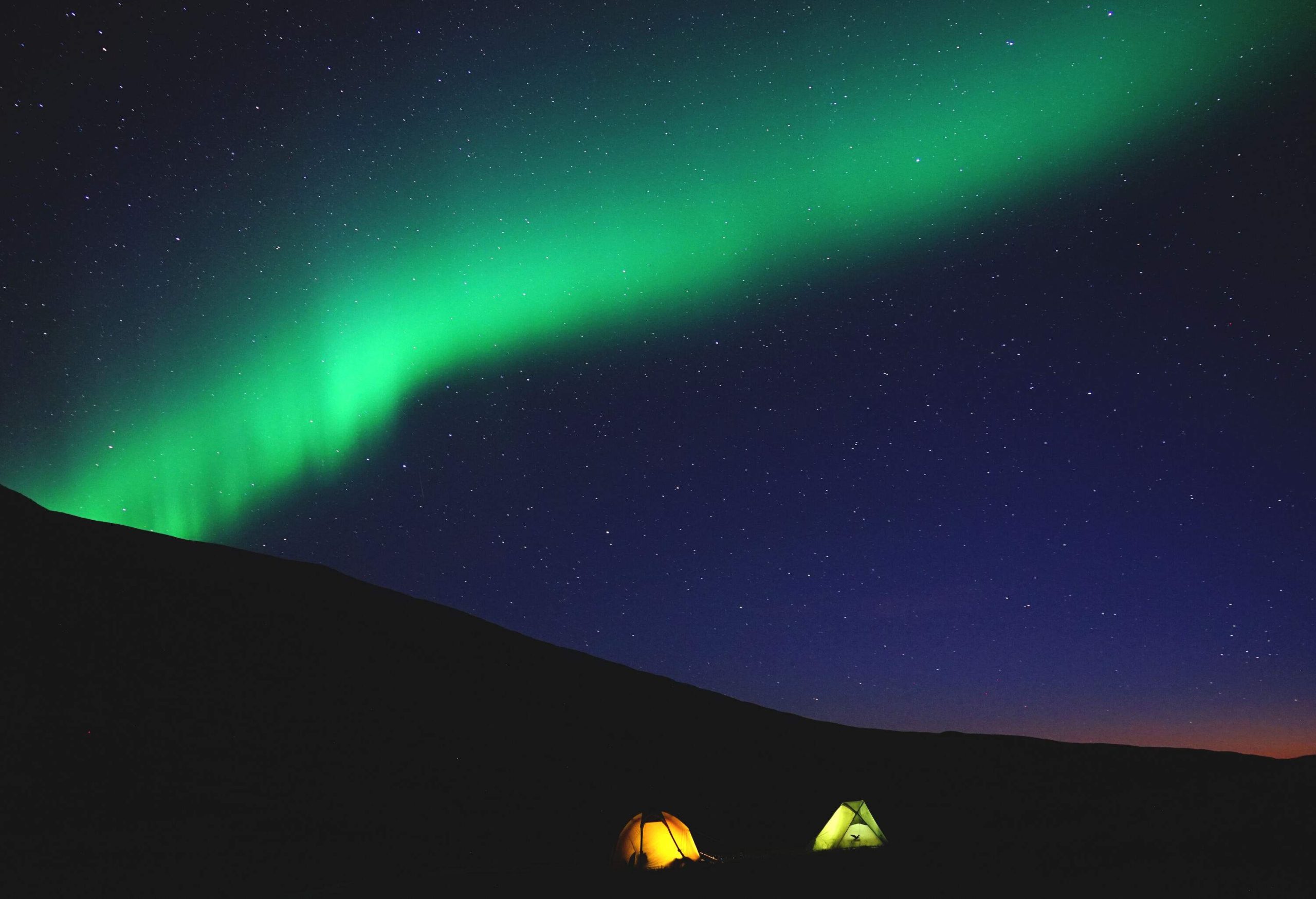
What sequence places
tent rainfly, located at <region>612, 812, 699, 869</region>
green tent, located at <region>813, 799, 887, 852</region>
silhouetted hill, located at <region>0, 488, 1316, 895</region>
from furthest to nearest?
1. green tent, located at <region>813, 799, 887, 852</region>
2. silhouetted hill, located at <region>0, 488, 1316, 895</region>
3. tent rainfly, located at <region>612, 812, 699, 869</region>

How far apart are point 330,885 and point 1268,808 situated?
2281cm

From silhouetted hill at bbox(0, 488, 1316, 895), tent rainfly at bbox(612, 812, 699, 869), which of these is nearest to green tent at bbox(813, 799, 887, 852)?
silhouetted hill at bbox(0, 488, 1316, 895)

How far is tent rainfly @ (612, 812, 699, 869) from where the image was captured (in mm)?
18531

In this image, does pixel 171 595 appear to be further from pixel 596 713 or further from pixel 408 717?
pixel 596 713

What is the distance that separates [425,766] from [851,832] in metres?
22.8

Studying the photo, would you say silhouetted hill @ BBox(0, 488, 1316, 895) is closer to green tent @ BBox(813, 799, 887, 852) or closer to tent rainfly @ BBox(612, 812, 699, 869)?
tent rainfly @ BBox(612, 812, 699, 869)

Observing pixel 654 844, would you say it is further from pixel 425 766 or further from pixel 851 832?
pixel 425 766

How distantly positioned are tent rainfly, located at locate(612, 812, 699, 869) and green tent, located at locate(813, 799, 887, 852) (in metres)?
4.02

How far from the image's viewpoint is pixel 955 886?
40.8 feet

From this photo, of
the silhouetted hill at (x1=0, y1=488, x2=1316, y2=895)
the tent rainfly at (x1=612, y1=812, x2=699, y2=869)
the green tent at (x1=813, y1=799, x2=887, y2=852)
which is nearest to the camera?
the tent rainfly at (x1=612, y1=812, x2=699, y2=869)

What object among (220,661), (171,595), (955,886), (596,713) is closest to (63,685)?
(220,661)

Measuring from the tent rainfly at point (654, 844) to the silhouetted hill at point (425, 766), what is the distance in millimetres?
1180

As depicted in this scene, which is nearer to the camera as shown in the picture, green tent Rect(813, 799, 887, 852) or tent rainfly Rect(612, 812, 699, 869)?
tent rainfly Rect(612, 812, 699, 869)

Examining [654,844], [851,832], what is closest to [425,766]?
[654,844]
